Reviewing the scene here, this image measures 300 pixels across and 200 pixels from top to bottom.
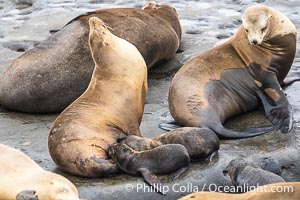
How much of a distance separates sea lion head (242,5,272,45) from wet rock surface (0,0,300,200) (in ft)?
1.91

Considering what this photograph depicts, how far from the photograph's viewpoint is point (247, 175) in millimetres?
5535

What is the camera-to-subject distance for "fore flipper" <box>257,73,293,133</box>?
6.55 m

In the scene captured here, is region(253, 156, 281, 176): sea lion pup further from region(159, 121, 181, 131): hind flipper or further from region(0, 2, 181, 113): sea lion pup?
region(0, 2, 181, 113): sea lion pup

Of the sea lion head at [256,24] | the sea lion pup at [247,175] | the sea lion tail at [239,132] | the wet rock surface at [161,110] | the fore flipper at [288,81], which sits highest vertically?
the sea lion head at [256,24]

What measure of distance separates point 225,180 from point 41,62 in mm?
2547

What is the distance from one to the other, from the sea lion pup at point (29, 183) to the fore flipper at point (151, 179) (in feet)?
2.66

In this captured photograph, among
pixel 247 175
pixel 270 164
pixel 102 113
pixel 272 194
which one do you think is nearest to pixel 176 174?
pixel 247 175

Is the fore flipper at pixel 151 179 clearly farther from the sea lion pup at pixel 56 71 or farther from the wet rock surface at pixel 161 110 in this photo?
the sea lion pup at pixel 56 71

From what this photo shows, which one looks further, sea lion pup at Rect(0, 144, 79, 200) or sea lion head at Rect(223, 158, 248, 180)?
sea lion head at Rect(223, 158, 248, 180)

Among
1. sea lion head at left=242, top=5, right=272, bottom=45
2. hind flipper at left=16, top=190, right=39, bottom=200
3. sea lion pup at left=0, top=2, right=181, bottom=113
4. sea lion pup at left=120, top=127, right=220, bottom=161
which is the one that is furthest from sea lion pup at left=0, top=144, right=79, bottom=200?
sea lion head at left=242, top=5, right=272, bottom=45

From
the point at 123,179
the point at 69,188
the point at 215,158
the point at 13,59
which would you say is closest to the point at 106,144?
the point at 123,179

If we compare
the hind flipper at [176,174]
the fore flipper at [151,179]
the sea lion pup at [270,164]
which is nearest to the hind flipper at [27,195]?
the fore flipper at [151,179]

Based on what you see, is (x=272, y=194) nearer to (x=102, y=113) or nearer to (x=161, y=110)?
(x=102, y=113)

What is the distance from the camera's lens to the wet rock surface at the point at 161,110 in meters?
5.77
